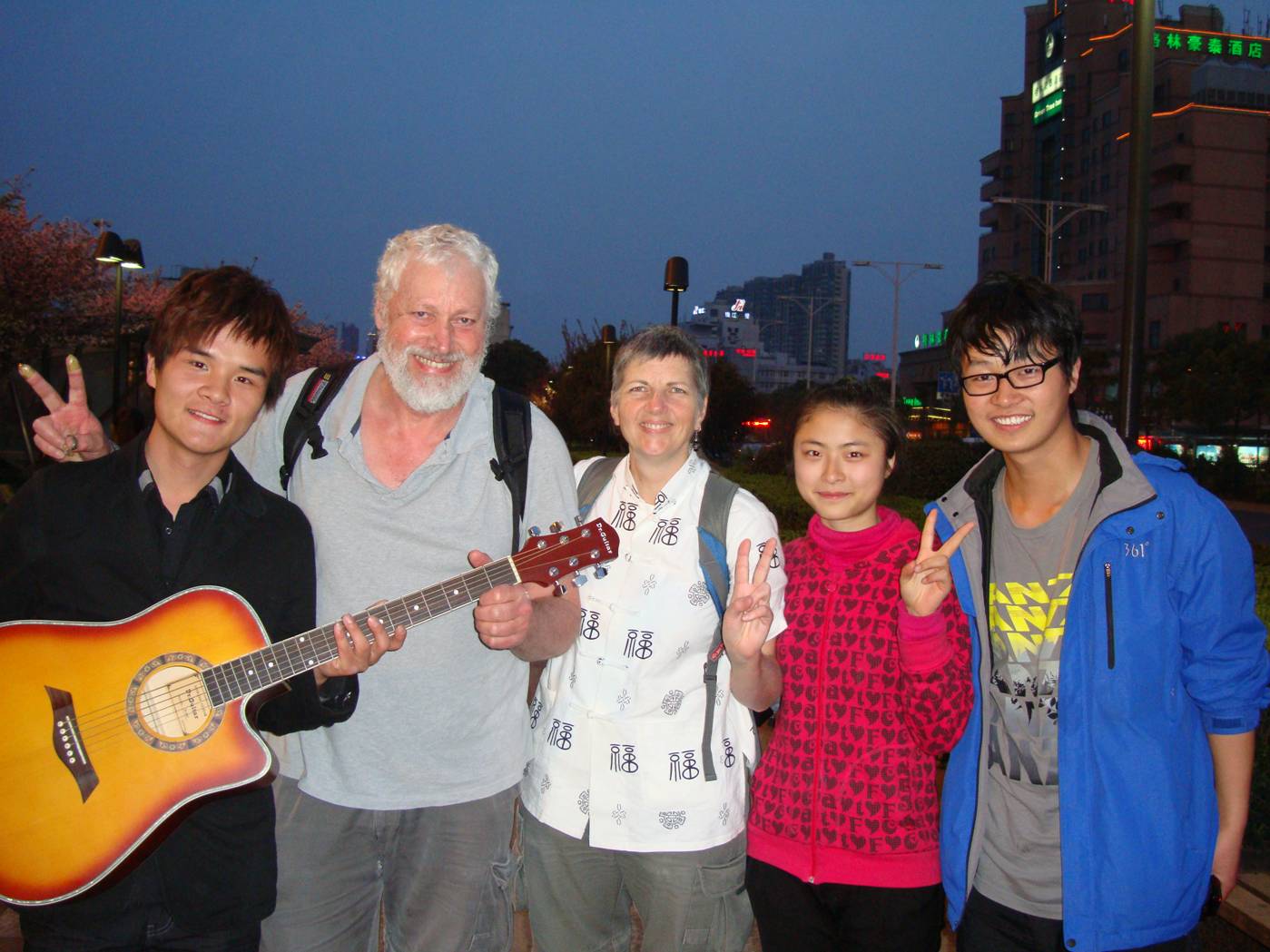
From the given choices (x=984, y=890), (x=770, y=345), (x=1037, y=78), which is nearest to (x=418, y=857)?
(x=984, y=890)

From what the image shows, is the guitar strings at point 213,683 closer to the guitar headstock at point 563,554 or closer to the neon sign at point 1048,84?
the guitar headstock at point 563,554

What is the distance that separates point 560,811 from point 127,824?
1.23m

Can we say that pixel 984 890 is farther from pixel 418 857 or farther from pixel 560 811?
pixel 418 857

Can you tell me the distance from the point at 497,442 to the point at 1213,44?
92.2m

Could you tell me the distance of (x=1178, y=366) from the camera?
40.3m

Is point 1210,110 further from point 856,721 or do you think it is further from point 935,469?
point 856,721

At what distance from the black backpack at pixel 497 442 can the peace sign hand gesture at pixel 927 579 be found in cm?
124

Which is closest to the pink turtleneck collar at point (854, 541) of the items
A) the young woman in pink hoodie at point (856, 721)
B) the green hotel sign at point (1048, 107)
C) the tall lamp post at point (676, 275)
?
the young woman in pink hoodie at point (856, 721)

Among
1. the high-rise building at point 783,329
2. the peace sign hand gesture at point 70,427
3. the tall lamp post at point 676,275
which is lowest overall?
the peace sign hand gesture at point 70,427

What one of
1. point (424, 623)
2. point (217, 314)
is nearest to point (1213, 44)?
point (424, 623)

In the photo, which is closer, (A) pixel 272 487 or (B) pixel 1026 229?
(A) pixel 272 487

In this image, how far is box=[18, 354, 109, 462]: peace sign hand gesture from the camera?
8.62 ft

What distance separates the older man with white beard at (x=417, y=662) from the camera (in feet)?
9.10

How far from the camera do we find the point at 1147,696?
2.46 m
